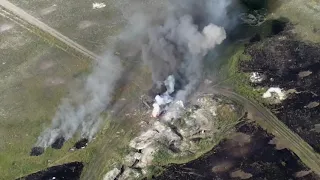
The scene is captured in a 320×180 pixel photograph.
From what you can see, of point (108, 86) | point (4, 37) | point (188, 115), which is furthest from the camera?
point (4, 37)

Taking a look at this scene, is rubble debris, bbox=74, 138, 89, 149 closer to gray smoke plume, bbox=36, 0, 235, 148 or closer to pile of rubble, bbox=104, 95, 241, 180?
gray smoke plume, bbox=36, 0, 235, 148

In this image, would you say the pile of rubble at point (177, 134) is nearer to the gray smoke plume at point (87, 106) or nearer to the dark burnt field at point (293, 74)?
the gray smoke plume at point (87, 106)

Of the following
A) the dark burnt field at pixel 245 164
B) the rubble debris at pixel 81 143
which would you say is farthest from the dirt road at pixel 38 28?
the dark burnt field at pixel 245 164

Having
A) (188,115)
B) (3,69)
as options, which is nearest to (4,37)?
(3,69)

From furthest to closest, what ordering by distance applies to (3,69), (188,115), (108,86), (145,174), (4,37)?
(4,37) < (3,69) < (108,86) < (188,115) < (145,174)

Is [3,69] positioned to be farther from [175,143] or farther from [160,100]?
[175,143]

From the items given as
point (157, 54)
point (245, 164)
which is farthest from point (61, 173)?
point (157, 54)

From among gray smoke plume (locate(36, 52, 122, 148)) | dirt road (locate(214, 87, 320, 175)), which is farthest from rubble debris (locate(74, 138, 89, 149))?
dirt road (locate(214, 87, 320, 175))

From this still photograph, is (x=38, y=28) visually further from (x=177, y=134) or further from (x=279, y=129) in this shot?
(x=279, y=129)
